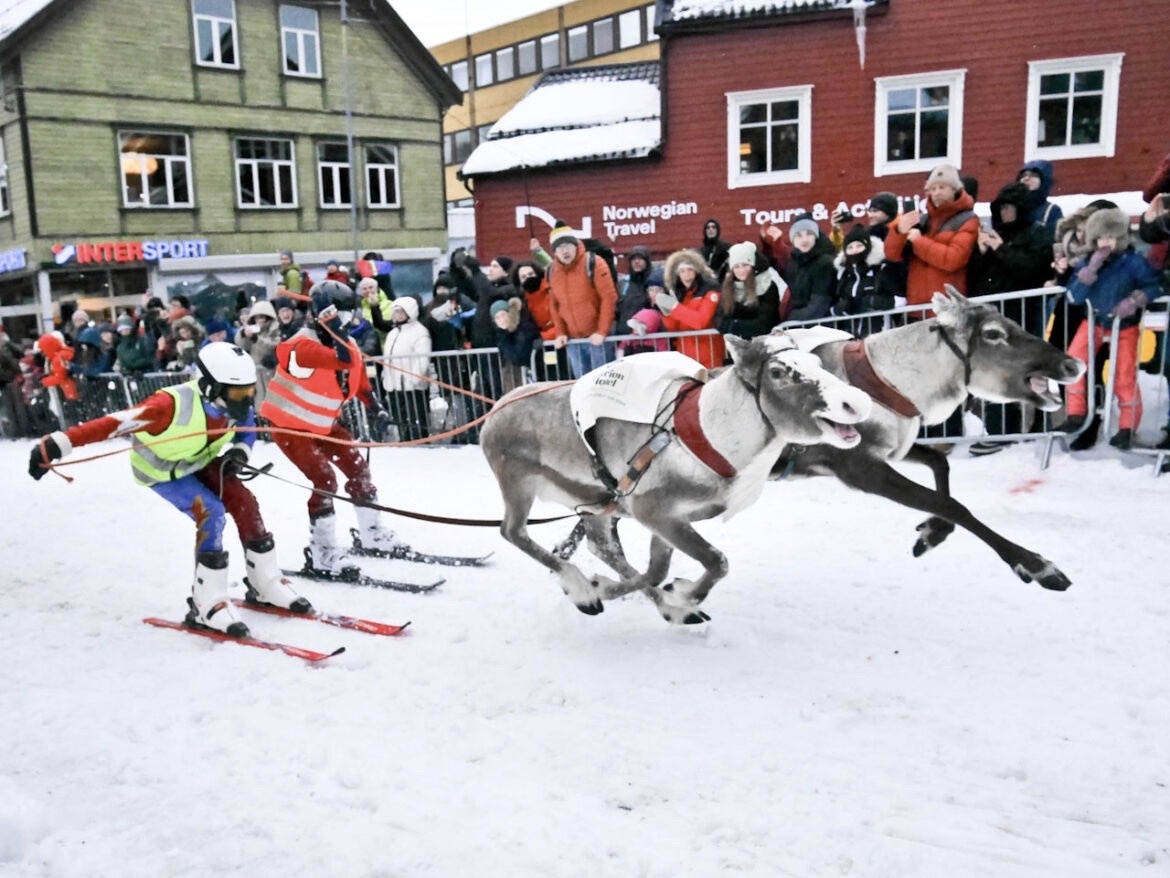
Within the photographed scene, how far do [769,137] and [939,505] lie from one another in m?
14.9

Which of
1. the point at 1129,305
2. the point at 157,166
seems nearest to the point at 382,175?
the point at 157,166

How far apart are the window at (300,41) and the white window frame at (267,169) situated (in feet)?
6.59

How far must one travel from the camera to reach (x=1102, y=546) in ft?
16.6

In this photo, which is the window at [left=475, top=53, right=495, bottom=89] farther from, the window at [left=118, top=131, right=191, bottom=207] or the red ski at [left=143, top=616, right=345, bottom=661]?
the red ski at [left=143, top=616, right=345, bottom=661]

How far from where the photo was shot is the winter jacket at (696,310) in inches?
309

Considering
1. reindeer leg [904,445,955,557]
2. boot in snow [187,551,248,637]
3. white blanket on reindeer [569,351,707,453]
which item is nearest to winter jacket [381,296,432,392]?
boot in snow [187,551,248,637]

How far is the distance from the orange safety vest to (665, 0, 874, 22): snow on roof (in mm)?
13993

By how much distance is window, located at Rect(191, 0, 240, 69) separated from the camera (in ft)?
75.5

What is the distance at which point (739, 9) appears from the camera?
17109 millimetres

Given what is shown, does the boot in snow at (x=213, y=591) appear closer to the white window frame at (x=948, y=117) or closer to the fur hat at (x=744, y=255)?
the fur hat at (x=744, y=255)

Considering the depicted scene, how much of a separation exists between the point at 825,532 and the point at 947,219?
2587mm

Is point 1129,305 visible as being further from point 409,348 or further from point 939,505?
point 409,348

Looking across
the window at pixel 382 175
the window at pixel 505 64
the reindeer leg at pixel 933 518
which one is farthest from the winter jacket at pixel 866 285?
the window at pixel 505 64

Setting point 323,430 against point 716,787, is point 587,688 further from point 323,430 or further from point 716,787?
point 323,430
